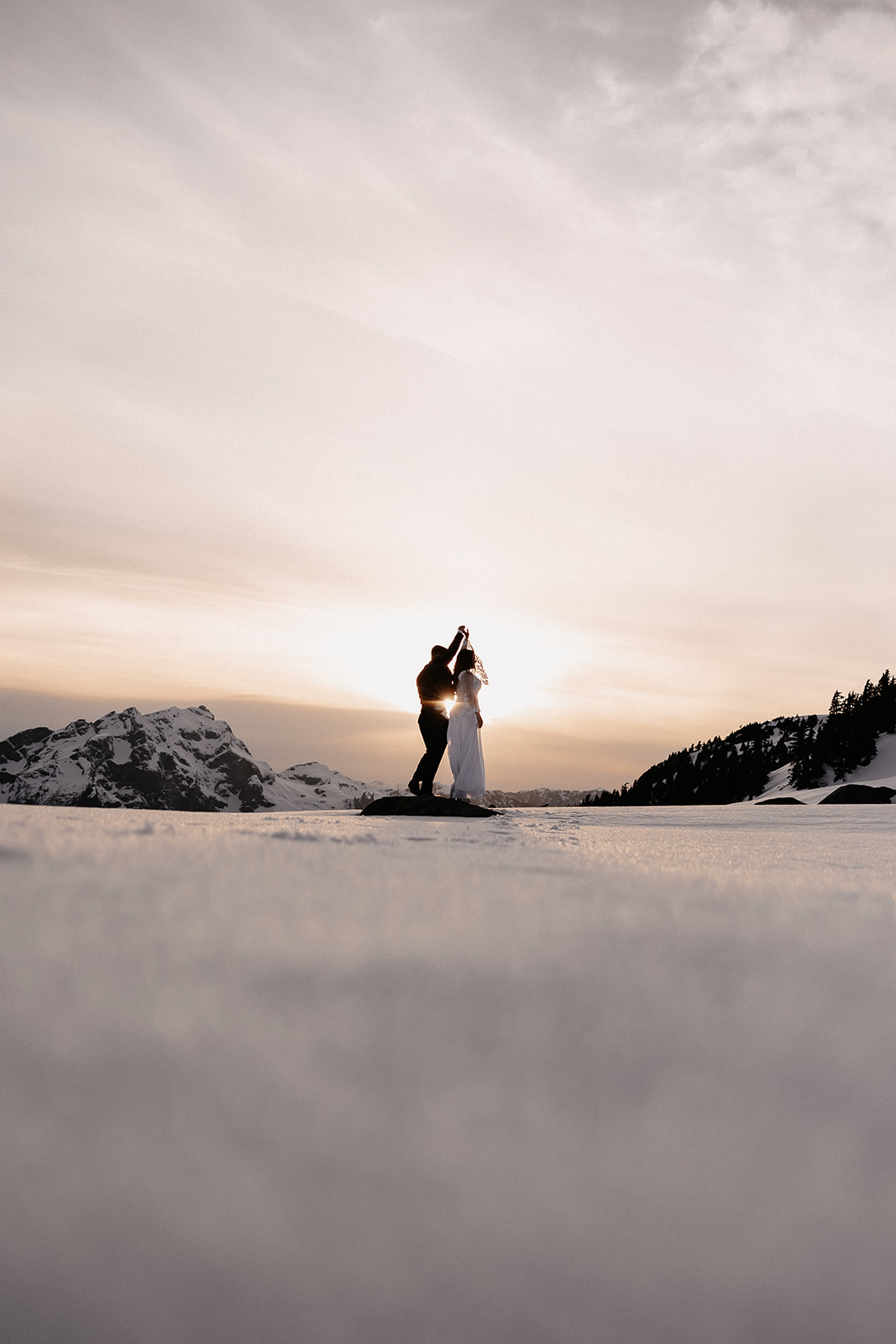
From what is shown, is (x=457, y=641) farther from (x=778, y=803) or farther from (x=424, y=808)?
(x=778, y=803)

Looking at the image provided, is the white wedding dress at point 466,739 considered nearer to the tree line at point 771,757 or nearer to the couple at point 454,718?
the couple at point 454,718

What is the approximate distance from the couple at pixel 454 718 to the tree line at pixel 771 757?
157 feet

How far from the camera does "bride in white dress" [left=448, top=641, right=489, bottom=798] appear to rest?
10406mm

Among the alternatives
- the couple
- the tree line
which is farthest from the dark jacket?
the tree line

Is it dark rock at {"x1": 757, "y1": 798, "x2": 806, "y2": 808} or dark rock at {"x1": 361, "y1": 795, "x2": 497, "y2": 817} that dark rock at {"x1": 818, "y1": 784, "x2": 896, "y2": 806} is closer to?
dark rock at {"x1": 757, "y1": 798, "x2": 806, "y2": 808}

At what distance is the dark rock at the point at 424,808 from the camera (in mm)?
7348

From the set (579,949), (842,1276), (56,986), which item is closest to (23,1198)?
(56,986)

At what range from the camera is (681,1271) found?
0.59m

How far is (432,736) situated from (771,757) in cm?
9661

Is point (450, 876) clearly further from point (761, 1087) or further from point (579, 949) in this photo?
point (761, 1087)

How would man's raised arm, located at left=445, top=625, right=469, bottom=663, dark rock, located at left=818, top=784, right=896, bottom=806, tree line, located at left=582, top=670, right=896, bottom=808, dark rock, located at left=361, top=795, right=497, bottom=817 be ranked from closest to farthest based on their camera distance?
dark rock, located at left=361, top=795, right=497, bottom=817 → man's raised arm, located at left=445, top=625, right=469, bottom=663 → dark rock, located at left=818, top=784, right=896, bottom=806 → tree line, located at left=582, top=670, right=896, bottom=808

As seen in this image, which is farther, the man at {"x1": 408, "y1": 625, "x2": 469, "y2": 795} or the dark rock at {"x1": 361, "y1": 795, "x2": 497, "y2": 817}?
the man at {"x1": 408, "y1": 625, "x2": 469, "y2": 795}

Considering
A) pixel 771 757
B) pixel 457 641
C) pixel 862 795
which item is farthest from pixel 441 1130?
pixel 771 757

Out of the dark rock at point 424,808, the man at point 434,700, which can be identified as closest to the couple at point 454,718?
the man at point 434,700
